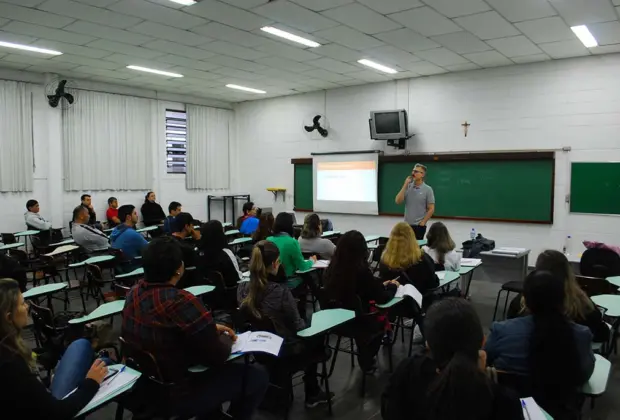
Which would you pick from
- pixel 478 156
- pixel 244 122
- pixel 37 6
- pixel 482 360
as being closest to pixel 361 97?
pixel 478 156

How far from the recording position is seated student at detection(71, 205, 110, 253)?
19.5ft

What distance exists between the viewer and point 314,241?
16.2 ft

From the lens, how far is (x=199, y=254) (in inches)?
173

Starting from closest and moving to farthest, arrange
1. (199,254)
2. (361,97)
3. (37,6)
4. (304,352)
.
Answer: (304,352) → (199,254) → (37,6) → (361,97)

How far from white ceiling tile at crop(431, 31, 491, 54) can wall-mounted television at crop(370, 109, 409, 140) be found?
185cm

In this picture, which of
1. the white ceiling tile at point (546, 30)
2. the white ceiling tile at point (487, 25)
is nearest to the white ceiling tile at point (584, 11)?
the white ceiling tile at point (546, 30)

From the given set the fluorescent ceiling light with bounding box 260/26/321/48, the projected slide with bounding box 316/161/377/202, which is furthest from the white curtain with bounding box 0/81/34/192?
the projected slide with bounding box 316/161/377/202

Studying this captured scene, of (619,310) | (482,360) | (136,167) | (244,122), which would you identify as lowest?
(619,310)

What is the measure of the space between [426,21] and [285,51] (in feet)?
7.30

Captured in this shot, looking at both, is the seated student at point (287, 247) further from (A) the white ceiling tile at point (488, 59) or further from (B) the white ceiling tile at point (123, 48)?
(A) the white ceiling tile at point (488, 59)

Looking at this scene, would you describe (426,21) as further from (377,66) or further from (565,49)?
(565,49)

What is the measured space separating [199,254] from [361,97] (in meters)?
6.04

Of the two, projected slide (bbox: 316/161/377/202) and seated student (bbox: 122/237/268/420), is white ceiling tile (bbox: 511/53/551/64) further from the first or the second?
seated student (bbox: 122/237/268/420)

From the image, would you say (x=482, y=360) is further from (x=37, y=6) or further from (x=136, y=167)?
(x=136, y=167)
